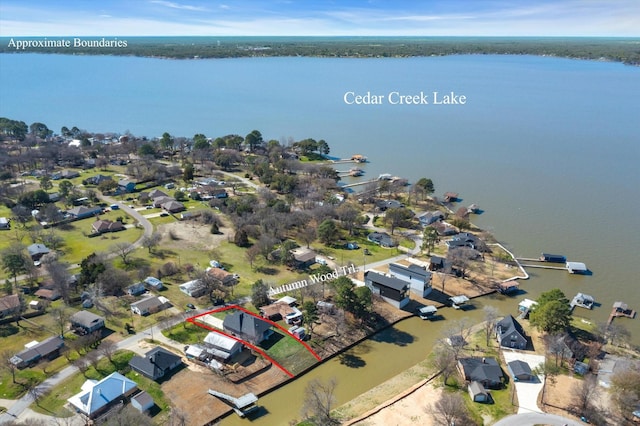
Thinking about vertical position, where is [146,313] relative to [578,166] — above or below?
below

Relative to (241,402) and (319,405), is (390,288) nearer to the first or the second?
(319,405)

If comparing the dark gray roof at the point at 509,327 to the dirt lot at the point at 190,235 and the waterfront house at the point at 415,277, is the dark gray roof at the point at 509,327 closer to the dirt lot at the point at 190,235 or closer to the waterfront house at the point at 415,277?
the waterfront house at the point at 415,277

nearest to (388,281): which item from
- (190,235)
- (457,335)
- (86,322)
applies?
(457,335)

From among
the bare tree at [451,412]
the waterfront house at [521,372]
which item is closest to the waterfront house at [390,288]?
the waterfront house at [521,372]

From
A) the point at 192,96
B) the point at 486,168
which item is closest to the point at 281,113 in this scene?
the point at 192,96

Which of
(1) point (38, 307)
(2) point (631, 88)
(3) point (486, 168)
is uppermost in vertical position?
(2) point (631, 88)

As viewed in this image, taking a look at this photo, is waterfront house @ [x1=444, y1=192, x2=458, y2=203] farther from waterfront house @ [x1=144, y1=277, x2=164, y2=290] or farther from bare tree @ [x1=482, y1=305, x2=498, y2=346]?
waterfront house @ [x1=144, y1=277, x2=164, y2=290]

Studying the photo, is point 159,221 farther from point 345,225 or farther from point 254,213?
point 345,225
